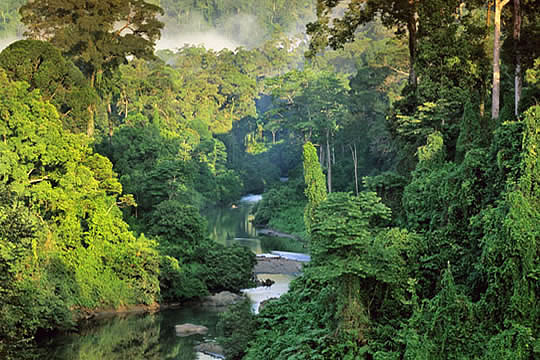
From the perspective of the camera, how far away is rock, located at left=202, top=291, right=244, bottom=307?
85.6 feet

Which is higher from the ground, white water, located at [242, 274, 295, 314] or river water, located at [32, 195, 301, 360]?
white water, located at [242, 274, 295, 314]

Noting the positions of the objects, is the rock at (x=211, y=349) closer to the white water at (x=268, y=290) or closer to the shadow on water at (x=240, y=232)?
the white water at (x=268, y=290)

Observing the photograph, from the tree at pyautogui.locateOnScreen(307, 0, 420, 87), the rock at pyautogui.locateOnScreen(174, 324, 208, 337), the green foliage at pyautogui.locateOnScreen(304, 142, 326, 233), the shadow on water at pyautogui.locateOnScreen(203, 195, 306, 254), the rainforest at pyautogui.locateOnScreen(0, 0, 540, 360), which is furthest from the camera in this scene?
the shadow on water at pyautogui.locateOnScreen(203, 195, 306, 254)

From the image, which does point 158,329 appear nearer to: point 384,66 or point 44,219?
point 44,219

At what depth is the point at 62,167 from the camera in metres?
24.2

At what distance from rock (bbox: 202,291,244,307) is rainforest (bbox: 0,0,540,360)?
0.28 meters

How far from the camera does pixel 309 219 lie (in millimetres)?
29359

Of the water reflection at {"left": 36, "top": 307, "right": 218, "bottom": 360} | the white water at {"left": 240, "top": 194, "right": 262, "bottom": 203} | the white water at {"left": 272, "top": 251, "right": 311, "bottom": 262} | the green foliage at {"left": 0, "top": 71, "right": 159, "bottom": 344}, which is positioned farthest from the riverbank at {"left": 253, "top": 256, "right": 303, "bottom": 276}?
the white water at {"left": 240, "top": 194, "right": 262, "bottom": 203}

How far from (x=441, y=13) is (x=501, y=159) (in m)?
11.3

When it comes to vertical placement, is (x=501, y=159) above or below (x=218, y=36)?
below

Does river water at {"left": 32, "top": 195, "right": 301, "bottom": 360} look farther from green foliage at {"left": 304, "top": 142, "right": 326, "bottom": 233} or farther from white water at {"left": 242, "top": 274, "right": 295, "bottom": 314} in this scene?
green foliage at {"left": 304, "top": 142, "right": 326, "bottom": 233}

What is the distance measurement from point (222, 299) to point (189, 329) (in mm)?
4084

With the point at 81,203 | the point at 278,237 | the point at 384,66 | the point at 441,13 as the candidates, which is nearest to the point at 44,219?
the point at 81,203

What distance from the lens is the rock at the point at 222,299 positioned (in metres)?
26.1
